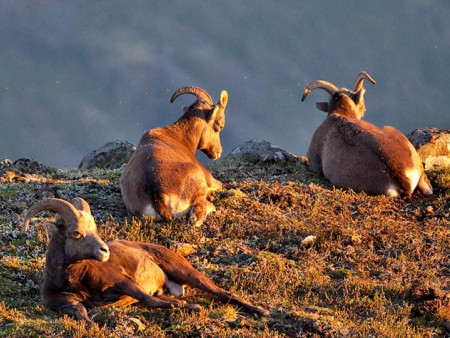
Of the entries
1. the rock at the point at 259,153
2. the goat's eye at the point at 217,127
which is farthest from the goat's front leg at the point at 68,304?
the rock at the point at 259,153

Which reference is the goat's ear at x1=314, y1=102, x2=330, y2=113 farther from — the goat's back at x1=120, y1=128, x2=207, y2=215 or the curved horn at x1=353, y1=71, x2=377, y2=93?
the goat's back at x1=120, y1=128, x2=207, y2=215

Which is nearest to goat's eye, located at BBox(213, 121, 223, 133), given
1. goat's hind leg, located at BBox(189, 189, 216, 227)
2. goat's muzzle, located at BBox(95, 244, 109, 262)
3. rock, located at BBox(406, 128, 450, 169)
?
goat's hind leg, located at BBox(189, 189, 216, 227)

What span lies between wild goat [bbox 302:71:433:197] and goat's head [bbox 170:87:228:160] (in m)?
2.62

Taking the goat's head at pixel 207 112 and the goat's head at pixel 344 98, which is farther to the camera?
the goat's head at pixel 344 98

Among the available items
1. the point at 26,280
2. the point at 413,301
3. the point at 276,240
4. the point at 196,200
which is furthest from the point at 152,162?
the point at 413,301

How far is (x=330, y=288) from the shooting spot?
30.2 feet

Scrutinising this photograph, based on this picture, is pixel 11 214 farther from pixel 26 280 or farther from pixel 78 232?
pixel 78 232

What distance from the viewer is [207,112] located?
14.7 meters

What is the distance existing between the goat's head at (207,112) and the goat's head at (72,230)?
275 inches

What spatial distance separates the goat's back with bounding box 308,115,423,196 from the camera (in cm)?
1411

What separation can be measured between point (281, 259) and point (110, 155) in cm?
1308

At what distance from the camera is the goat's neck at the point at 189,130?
14273 millimetres

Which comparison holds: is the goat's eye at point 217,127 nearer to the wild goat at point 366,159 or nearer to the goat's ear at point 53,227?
the wild goat at point 366,159

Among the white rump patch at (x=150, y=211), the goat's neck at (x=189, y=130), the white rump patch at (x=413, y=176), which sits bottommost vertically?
the white rump patch at (x=150, y=211)
